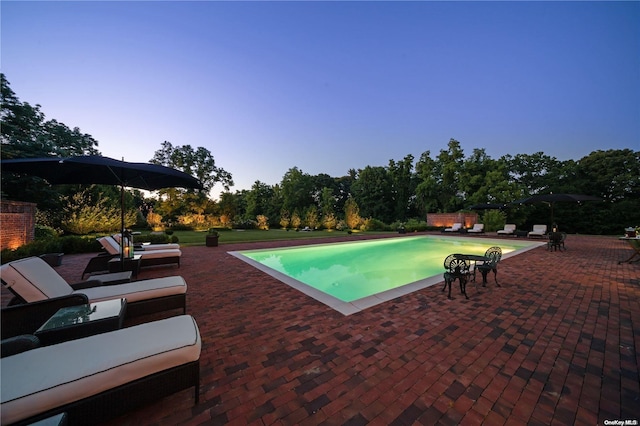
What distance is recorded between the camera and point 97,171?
14.1 feet

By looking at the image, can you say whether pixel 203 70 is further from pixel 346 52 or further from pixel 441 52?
pixel 441 52

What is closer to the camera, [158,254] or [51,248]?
[158,254]

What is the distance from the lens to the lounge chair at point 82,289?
255 centimetres

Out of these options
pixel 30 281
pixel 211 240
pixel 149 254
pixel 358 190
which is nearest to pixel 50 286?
pixel 30 281

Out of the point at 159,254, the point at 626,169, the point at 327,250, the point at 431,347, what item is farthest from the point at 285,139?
the point at 626,169

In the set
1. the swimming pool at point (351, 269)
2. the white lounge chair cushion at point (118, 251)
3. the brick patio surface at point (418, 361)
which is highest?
the white lounge chair cushion at point (118, 251)

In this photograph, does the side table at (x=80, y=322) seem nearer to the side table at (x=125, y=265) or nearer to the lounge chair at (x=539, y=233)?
the side table at (x=125, y=265)

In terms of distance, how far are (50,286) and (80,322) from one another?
124 cm

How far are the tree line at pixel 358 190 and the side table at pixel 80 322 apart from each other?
42.4 feet

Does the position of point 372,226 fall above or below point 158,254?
below

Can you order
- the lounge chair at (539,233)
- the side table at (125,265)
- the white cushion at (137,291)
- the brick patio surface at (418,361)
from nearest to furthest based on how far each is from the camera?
the brick patio surface at (418,361)
the white cushion at (137,291)
the side table at (125,265)
the lounge chair at (539,233)

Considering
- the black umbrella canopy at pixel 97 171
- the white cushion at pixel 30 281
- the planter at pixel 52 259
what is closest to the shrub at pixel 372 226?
the black umbrella canopy at pixel 97 171

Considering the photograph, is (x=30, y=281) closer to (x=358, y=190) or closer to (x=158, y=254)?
(x=158, y=254)

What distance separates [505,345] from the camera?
265 cm
